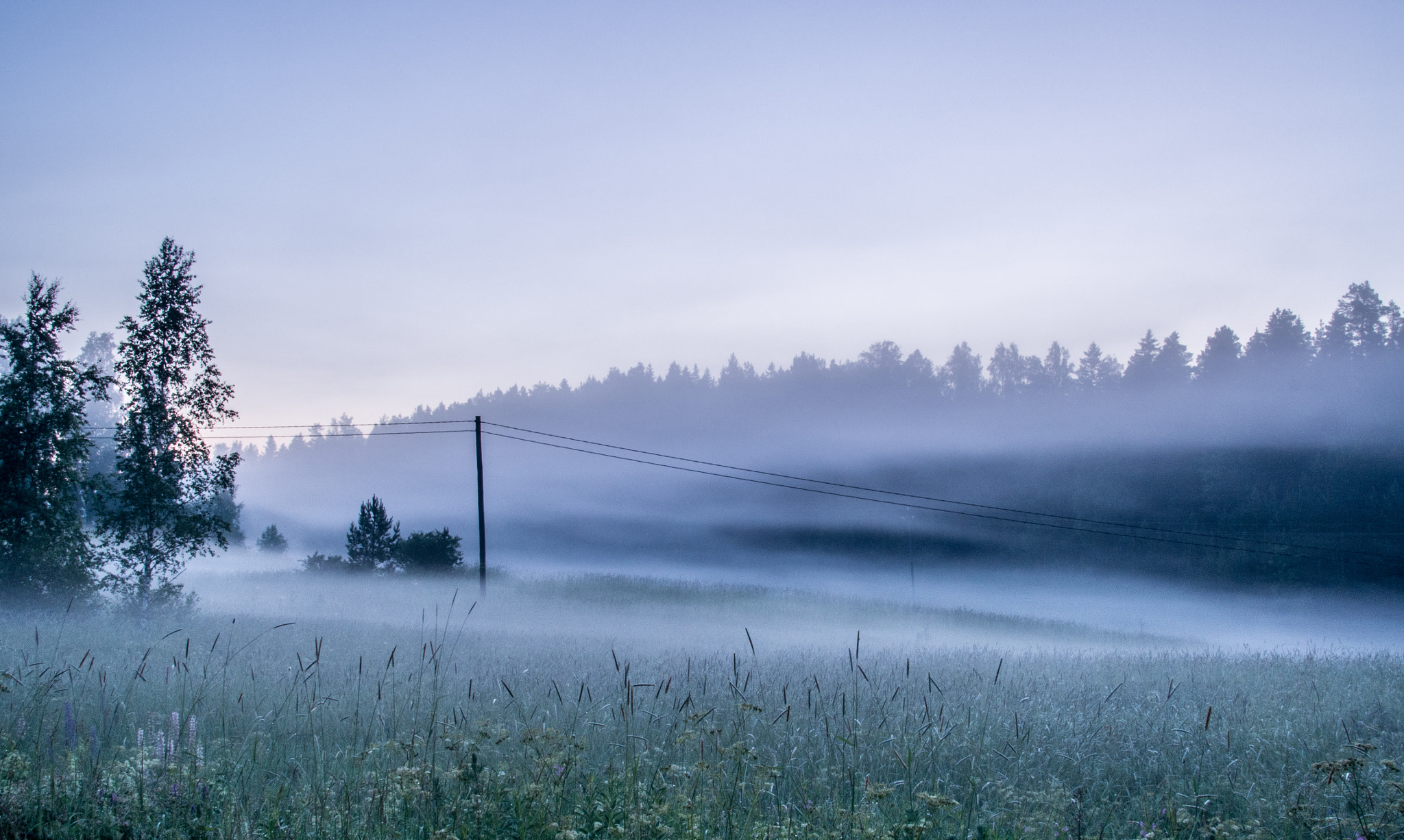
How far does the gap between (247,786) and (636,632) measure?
24.4 meters

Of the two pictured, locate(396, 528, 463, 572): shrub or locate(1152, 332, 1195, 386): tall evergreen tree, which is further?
locate(1152, 332, 1195, 386): tall evergreen tree

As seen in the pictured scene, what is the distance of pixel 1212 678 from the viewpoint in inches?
477

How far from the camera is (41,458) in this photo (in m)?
20.1

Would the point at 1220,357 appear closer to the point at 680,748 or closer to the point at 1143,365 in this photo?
the point at 1143,365

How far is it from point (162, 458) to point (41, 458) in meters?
3.82

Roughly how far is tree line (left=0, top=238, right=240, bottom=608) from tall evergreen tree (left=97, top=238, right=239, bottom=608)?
29mm

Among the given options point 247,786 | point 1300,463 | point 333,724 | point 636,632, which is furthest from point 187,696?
point 1300,463

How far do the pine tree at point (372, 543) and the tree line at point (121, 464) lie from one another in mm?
21471

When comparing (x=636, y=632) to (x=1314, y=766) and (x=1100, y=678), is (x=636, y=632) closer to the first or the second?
(x=1100, y=678)

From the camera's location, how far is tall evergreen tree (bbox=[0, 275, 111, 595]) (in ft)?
64.5

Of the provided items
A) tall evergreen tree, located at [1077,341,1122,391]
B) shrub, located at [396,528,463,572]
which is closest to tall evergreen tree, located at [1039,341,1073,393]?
tall evergreen tree, located at [1077,341,1122,391]

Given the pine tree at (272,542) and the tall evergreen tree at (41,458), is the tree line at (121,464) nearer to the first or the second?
the tall evergreen tree at (41,458)

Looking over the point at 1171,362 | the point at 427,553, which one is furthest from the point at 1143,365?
the point at 427,553

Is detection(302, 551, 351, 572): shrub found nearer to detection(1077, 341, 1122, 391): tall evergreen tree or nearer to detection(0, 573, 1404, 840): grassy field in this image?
detection(0, 573, 1404, 840): grassy field
